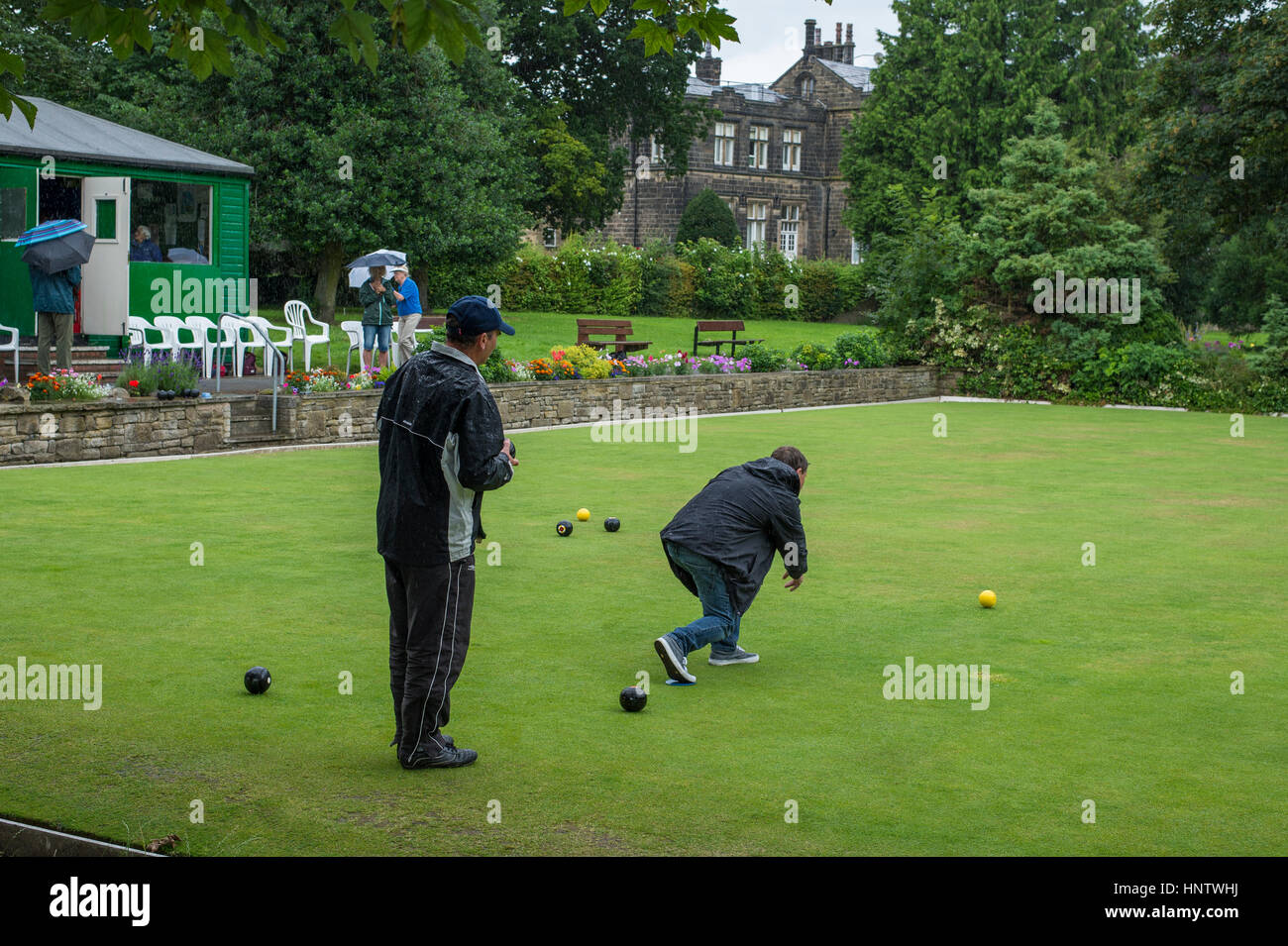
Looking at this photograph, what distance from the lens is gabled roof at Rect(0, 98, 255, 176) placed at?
66.9 ft

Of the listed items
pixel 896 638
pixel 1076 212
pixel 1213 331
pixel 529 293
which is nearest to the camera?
pixel 896 638

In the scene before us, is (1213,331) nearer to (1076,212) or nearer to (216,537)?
(1076,212)

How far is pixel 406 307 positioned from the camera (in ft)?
68.0

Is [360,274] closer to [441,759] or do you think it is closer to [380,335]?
[380,335]

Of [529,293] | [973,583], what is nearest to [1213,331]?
[529,293]

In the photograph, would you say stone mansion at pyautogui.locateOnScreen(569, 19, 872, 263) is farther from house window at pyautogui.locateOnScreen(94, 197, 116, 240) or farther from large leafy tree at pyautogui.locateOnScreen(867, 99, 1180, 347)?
house window at pyautogui.locateOnScreen(94, 197, 116, 240)

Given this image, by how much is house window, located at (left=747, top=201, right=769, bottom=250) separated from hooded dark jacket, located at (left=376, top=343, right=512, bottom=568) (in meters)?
66.7

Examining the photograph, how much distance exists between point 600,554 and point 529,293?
33096 mm

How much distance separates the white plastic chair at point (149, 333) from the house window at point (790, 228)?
5407 centimetres

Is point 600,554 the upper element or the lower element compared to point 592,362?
lower

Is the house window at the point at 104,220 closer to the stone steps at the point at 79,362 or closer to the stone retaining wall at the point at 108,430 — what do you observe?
the stone steps at the point at 79,362

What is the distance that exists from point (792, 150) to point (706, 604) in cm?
6828

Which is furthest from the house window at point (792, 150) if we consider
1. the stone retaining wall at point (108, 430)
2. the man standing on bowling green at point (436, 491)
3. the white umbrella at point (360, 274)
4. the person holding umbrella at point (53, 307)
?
the man standing on bowling green at point (436, 491)
